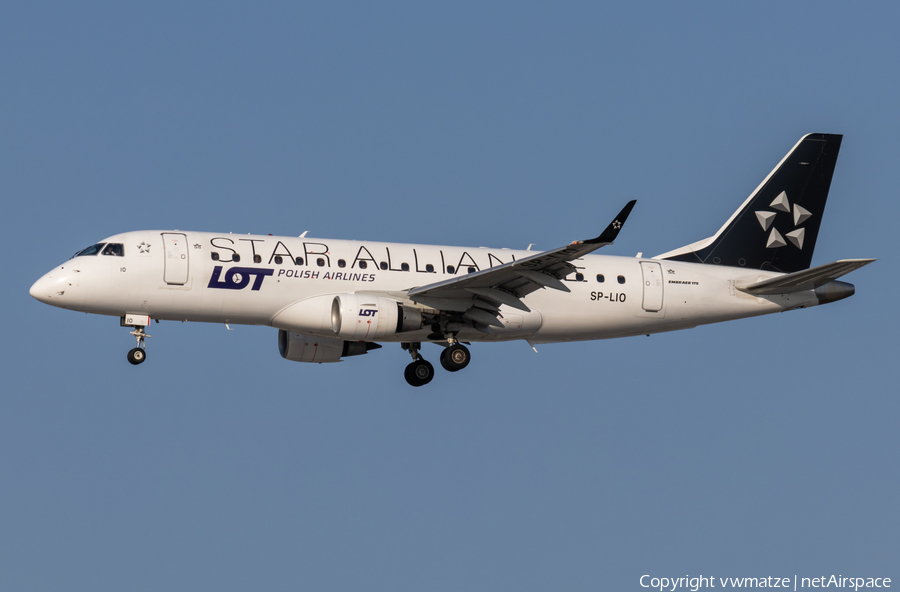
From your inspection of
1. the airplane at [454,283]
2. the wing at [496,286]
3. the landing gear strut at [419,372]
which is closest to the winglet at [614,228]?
the airplane at [454,283]

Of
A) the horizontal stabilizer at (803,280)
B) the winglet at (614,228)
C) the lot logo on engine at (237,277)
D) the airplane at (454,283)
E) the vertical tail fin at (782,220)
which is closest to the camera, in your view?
the winglet at (614,228)

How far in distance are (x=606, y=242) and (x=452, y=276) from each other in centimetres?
842

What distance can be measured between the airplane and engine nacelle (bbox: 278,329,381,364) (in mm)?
51

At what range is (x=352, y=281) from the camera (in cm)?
3703

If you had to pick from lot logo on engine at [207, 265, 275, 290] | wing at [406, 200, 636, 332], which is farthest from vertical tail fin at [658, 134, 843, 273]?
lot logo on engine at [207, 265, 275, 290]

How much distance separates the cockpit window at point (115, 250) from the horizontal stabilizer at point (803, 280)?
21689 millimetres

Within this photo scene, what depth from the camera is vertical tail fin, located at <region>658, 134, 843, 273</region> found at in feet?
140

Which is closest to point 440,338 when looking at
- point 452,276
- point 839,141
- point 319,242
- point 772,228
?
point 452,276

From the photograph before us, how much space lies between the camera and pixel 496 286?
36.8m

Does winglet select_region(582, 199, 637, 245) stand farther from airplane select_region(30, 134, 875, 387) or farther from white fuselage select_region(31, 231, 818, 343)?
white fuselage select_region(31, 231, 818, 343)

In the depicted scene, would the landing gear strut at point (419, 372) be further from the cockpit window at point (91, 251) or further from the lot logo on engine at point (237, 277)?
the cockpit window at point (91, 251)

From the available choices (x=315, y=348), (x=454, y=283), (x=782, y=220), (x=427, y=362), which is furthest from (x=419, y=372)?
(x=782, y=220)

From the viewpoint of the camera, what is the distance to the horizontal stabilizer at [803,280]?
3706 cm

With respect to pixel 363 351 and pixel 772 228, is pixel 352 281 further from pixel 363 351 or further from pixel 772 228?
pixel 772 228
